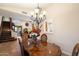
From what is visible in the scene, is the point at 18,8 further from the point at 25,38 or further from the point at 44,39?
the point at 44,39

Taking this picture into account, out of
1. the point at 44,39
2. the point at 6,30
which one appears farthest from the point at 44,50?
the point at 6,30

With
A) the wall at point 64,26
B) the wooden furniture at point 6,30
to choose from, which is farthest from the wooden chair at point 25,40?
the wall at point 64,26

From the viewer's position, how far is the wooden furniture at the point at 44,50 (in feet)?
3.56

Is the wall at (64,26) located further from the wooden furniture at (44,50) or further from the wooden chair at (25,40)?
the wooden chair at (25,40)

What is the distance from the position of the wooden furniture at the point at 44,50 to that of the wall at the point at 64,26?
0.20 ft

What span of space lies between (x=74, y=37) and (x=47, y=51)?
330 mm

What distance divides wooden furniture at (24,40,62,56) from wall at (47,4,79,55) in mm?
61

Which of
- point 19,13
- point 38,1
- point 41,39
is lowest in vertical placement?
point 41,39

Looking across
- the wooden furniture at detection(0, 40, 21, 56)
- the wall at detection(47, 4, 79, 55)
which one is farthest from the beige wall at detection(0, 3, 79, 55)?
the wooden furniture at detection(0, 40, 21, 56)

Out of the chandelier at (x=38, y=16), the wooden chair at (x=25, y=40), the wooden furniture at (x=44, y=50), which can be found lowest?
the wooden furniture at (x=44, y=50)

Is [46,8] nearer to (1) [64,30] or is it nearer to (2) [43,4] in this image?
(2) [43,4]

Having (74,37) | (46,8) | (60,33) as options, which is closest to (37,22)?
(46,8)

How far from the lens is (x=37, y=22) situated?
3.42 feet

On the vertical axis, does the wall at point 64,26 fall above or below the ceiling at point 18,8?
below
